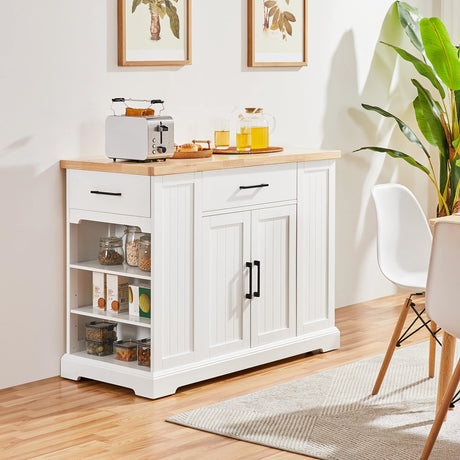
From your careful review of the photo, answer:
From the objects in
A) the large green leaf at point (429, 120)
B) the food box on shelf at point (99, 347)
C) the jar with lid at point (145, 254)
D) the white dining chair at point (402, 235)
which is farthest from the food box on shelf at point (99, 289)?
the large green leaf at point (429, 120)

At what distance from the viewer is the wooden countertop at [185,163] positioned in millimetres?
3742

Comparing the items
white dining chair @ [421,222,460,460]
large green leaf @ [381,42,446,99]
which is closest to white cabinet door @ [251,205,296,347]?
white dining chair @ [421,222,460,460]

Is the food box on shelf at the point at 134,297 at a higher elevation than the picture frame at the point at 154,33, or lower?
lower

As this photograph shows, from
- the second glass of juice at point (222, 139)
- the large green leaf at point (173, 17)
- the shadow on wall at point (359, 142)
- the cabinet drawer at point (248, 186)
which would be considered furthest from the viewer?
the shadow on wall at point (359, 142)

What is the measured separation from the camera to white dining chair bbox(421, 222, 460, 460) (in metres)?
2.97

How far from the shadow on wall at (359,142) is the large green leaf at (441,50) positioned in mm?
423

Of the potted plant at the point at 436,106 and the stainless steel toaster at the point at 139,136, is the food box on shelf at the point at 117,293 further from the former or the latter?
the potted plant at the point at 436,106

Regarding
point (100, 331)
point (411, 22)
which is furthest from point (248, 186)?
point (411, 22)

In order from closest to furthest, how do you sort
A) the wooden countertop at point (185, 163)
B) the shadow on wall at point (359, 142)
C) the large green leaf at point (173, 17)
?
the wooden countertop at point (185, 163) → the large green leaf at point (173, 17) → the shadow on wall at point (359, 142)

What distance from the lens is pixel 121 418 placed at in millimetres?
3561

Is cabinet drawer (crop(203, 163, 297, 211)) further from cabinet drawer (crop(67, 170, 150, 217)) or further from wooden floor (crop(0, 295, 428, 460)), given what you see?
wooden floor (crop(0, 295, 428, 460))

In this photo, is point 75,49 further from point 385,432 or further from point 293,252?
point 385,432

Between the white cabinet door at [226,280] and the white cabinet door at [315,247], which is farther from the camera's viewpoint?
the white cabinet door at [315,247]

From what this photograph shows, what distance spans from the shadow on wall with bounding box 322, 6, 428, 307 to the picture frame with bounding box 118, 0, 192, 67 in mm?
1184
